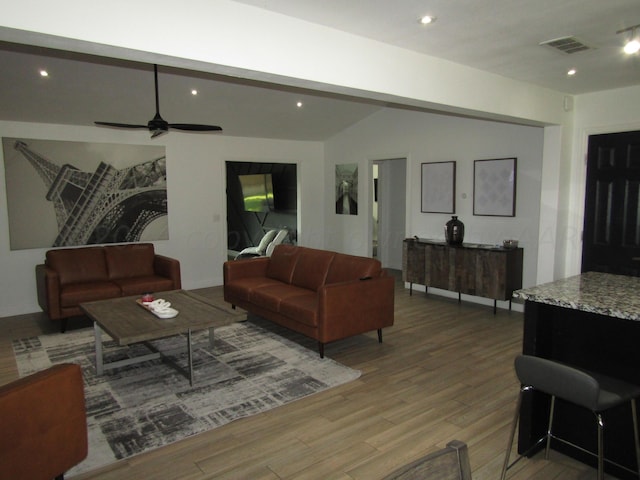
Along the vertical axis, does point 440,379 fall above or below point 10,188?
below

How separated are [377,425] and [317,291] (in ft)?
5.75

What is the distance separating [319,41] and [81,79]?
10.8ft

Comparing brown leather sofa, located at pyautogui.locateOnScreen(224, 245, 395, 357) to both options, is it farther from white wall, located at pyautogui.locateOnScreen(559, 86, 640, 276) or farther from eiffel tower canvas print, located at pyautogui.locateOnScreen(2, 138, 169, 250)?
white wall, located at pyautogui.locateOnScreen(559, 86, 640, 276)

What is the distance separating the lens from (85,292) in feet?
16.5

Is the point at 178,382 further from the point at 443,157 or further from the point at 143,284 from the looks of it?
the point at 443,157

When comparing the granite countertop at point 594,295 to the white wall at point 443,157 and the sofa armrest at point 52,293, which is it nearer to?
the white wall at point 443,157

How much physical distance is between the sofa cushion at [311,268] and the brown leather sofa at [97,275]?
64.4 inches

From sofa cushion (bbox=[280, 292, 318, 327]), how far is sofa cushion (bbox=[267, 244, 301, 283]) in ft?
2.66

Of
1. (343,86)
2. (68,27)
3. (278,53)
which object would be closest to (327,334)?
(343,86)

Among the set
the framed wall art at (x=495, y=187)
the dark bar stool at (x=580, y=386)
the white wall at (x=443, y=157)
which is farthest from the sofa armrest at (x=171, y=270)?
the dark bar stool at (x=580, y=386)

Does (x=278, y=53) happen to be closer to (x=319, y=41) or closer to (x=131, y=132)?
(x=319, y=41)

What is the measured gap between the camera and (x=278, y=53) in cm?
268

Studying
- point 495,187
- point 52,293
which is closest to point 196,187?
point 52,293

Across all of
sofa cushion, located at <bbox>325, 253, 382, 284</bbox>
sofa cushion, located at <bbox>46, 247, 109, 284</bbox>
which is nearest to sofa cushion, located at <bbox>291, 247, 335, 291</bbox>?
sofa cushion, located at <bbox>325, 253, 382, 284</bbox>
